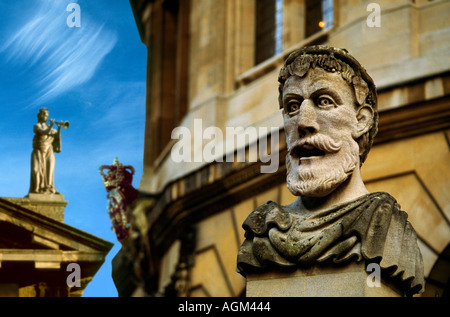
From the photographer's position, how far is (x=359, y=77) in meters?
10.2

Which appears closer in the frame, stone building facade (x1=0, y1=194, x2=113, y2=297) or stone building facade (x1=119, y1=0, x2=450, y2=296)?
stone building facade (x1=119, y1=0, x2=450, y2=296)

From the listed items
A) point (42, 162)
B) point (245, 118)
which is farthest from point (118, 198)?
point (245, 118)

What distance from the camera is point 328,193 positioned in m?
10.1

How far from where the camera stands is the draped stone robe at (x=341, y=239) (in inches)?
378

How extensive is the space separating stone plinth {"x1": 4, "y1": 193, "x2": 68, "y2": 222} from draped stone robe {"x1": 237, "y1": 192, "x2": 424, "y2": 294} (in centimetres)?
2917

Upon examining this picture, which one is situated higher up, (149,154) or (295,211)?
(149,154)

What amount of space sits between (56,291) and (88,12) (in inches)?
384

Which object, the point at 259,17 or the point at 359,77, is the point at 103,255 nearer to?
the point at 259,17

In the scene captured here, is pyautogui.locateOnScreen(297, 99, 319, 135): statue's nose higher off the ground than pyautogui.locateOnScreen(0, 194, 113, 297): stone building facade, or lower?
lower

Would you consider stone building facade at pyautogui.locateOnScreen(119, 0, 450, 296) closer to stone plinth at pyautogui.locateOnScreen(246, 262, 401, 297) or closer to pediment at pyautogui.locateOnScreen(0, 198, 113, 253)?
pediment at pyautogui.locateOnScreen(0, 198, 113, 253)

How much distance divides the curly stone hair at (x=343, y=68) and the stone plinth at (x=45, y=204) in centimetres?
2904

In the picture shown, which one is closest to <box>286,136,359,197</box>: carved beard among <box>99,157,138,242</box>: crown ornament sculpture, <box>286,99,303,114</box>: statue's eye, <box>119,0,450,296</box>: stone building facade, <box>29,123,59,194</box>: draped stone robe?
<box>286,99,303,114</box>: statue's eye

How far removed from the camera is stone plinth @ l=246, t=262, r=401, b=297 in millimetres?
9523

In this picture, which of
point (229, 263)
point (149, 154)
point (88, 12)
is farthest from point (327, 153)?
point (149, 154)
